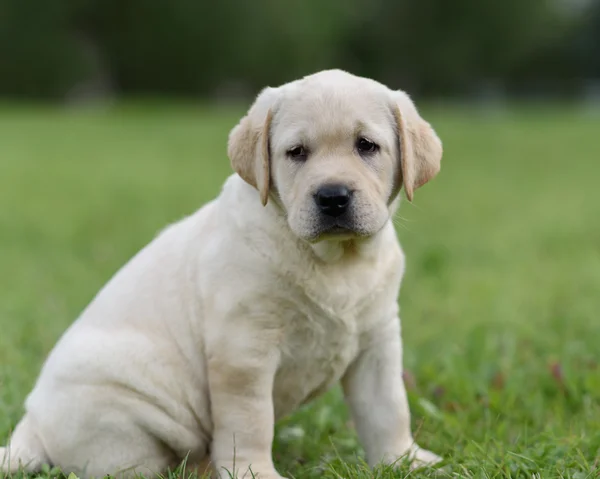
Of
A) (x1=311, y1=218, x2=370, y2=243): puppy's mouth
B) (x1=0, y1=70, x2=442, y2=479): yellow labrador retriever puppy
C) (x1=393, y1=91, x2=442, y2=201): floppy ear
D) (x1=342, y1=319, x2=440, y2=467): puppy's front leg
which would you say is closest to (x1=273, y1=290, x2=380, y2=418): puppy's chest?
(x1=0, y1=70, x2=442, y2=479): yellow labrador retriever puppy

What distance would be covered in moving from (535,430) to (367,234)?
1496mm

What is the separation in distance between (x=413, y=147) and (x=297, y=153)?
0.44m

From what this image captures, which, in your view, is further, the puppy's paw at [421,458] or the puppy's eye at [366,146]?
the puppy's paw at [421,458]

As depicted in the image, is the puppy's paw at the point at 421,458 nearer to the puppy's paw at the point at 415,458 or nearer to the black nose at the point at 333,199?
the puppy's paw at the point at 415,458

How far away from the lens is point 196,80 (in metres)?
38.2

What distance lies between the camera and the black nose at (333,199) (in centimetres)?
310

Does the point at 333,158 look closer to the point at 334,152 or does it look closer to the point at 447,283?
the point at 334,152

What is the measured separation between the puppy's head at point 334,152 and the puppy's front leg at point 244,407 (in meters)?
0.52

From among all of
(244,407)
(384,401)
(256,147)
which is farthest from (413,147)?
(244,407)

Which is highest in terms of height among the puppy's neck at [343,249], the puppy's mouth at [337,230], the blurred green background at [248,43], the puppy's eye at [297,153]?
the puppy's eye at [297,153]

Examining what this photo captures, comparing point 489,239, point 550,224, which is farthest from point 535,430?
point 550,224

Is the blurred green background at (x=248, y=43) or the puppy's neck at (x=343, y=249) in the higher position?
the puppy's neck at (x=343, y=249)

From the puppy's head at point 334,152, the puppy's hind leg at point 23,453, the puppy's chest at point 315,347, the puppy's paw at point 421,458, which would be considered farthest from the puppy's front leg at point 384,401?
the puppy's hind leg at point 23,453

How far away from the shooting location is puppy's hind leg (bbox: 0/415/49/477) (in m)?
3.43
